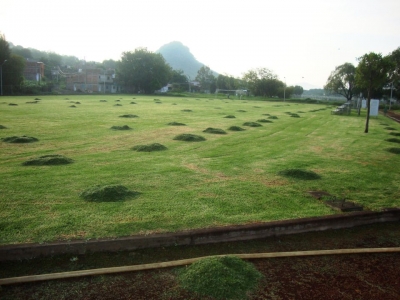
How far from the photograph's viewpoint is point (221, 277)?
14.8ft

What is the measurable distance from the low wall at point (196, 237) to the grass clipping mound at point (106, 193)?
6.59ft

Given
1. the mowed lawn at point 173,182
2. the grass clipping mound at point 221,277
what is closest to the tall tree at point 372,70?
the mowed lawn at point 173,182

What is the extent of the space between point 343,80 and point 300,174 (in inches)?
3302

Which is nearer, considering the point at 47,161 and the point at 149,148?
the point at 47,161

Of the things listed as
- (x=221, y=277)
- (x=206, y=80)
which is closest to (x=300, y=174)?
(x=221, y=277)

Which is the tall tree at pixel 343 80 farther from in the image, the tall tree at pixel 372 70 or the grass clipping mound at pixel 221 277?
the grass clipping mound at pixel 221 277

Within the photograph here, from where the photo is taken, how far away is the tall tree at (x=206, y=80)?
123 meters

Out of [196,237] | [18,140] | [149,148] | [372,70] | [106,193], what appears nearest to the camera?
[196,237]

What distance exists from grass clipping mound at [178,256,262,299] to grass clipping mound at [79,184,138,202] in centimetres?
309

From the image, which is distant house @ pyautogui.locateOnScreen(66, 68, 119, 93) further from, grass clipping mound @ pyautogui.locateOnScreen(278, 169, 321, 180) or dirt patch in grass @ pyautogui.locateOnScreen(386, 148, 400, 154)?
grass clipping mound @ pyautogui.locateOnScreen(278, 169, 321, 180)

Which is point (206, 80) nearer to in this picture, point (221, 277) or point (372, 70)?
point (372, 70)

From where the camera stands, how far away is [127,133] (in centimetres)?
1728

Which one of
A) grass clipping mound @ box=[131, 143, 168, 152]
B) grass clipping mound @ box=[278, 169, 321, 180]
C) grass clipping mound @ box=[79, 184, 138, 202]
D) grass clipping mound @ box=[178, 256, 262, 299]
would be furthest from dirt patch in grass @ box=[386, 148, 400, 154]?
grass clipping mound @ box=[178, 256, 262, 299]

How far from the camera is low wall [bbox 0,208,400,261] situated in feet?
16.6
